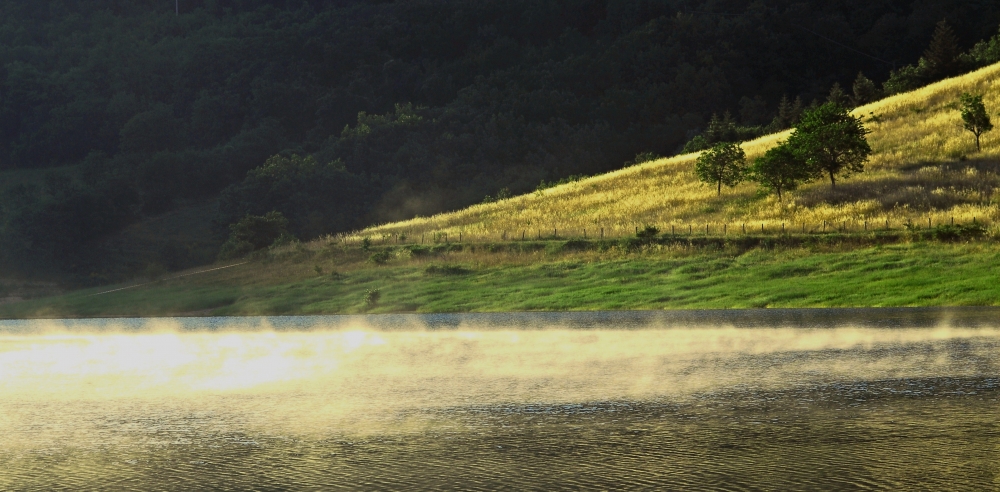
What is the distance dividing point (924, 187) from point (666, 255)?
75.5 feet

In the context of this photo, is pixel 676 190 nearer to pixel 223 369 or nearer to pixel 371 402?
pixel 223 369

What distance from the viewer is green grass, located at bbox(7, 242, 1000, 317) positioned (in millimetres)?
50750

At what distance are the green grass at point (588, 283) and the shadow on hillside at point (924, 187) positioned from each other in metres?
14.8

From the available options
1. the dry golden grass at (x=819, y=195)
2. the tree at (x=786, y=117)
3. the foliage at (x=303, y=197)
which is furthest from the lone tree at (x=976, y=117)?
the foliage at (x=303, y=197)

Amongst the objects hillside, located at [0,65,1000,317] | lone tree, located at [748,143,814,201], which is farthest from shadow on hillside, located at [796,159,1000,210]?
lone tree, located at [748,143,814,201]

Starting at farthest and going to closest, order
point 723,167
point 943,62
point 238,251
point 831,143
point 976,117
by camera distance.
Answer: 1. point 943,62
2. point 238,251
3. point 723,167
4. point 976,117
5. point 831,143

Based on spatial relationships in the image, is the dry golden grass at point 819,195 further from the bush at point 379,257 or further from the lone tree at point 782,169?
the bush at point 379,257

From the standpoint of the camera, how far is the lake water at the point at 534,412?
15.7m

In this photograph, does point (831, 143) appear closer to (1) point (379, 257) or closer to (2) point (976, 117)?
(2) point (976, 117)

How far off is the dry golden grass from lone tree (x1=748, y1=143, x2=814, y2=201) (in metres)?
1.17

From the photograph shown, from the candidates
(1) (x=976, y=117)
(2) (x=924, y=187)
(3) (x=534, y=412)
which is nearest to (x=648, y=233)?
(2) (x=924, y=187)

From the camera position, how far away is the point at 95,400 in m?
25.2

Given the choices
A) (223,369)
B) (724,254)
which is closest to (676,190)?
(724,254)

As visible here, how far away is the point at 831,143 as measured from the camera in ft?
260
